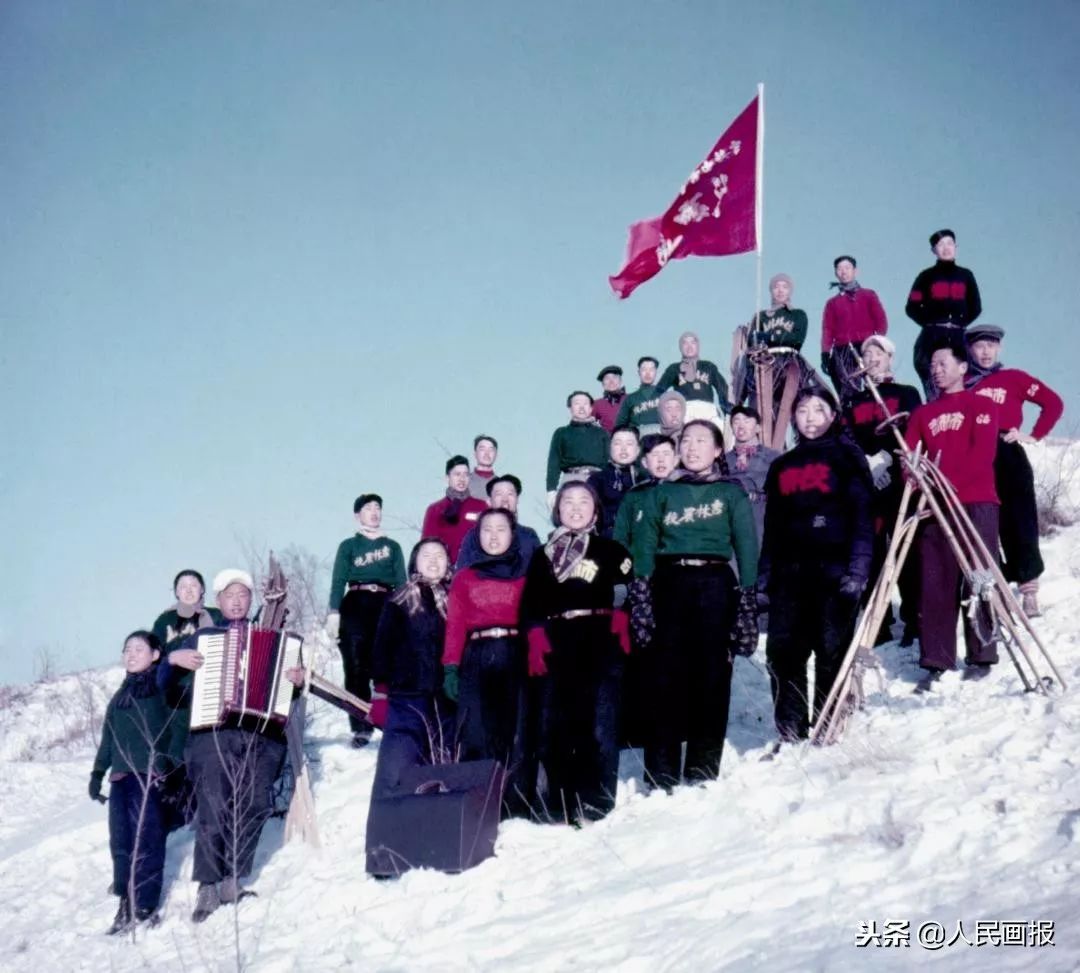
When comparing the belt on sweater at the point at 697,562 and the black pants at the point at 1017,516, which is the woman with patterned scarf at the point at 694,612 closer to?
the belt on sweater at the point at 697,562

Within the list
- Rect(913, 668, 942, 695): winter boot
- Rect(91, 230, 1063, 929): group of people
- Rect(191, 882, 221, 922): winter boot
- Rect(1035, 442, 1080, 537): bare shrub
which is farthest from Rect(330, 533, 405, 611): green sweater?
Rect(1035, 442, 1080, 537): bare shrub

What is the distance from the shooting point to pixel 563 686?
621 cm

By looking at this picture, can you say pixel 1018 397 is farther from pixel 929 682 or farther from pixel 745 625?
pixel 745 625

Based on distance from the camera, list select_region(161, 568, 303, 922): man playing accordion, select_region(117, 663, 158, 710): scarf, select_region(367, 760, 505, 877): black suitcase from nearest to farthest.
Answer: select_region(367, 760, 505, 877): black suitcase < select_region(161, 568, 303, 922): man playing accordion < select_region(117, 663, 158, 710): scarf

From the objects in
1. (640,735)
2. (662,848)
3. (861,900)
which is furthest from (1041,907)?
(640,735)

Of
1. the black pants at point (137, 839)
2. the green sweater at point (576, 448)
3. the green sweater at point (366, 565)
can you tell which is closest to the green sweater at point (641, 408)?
the green sweater at point (576, 448)

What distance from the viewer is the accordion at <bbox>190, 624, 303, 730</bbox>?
264 inches

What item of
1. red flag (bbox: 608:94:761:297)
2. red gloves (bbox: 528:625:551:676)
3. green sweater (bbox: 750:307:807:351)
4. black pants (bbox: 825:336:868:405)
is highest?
red flag (bbox: 608:94:761:297)

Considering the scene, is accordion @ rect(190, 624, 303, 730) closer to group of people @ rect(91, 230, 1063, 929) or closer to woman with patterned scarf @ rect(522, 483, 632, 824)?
group of people @ rect(91, 230, 1063, 929)

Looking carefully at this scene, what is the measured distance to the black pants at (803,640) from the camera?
6.00 metres

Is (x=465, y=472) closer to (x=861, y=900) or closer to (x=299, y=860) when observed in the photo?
(x=299, y=860)

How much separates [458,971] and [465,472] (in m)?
6.25

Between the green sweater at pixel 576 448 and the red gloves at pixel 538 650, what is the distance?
4212 mm

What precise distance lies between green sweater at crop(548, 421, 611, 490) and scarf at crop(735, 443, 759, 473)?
74.8 inches
